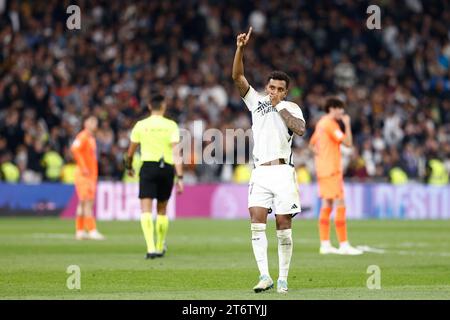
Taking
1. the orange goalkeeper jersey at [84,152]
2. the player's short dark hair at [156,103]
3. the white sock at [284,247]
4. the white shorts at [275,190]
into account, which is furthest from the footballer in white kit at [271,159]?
the orange goalkeeper jersey at [84,152]

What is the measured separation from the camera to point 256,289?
480 inches

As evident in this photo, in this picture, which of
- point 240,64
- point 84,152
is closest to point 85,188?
point 84,152

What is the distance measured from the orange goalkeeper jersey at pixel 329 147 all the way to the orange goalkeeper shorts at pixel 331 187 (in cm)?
8

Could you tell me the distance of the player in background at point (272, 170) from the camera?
12.4m

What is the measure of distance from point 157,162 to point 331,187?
10.5ft

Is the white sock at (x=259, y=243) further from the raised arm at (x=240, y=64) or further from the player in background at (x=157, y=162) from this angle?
the player in background at (x=157, y=162)

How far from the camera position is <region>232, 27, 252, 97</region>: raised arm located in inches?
477

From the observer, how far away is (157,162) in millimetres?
17922

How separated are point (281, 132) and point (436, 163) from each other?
76.7ft

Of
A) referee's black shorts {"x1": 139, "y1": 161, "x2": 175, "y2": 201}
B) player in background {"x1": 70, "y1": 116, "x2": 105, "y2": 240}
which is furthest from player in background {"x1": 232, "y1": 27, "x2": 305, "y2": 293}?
player in background {"x1": 70, "y1": 116, "x2": 105, "y2": 240}

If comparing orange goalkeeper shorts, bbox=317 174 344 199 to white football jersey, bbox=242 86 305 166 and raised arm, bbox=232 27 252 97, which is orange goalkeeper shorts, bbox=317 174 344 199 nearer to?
white football jersey, bbox=242 86 305 166

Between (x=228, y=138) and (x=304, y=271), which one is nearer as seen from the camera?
(x=304, y=271)
